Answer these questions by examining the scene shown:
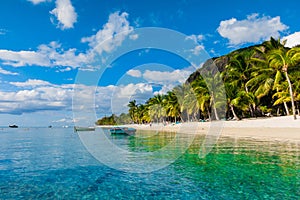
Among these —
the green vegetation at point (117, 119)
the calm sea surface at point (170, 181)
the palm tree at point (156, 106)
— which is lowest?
the calm sea surface at point (170, 181)

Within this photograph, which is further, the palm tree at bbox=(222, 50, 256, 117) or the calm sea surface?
the palm tree at bbox=(222, 50, 256, 117)

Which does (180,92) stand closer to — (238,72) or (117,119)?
(238,72)

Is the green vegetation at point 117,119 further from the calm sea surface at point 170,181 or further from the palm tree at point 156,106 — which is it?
the calm sea surface at point 170,181

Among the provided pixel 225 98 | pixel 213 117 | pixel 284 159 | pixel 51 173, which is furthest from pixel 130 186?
pixel 213 117

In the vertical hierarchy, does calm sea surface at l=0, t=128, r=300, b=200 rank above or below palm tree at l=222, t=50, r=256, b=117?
below

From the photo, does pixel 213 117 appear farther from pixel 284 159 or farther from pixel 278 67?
pixel 284 159

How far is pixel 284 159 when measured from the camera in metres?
12.0

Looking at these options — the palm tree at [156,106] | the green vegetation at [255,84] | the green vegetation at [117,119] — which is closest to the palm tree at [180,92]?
the green vegetation at [255,84]

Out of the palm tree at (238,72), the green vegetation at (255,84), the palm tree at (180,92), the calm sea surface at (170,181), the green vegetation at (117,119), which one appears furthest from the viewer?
the green vegetation at (117,119)

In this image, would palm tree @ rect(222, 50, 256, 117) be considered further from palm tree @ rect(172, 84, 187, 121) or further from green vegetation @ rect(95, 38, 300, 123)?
palm tree @ rect(172, 84, 187, 121)

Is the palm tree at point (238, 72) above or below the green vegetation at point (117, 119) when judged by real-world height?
above

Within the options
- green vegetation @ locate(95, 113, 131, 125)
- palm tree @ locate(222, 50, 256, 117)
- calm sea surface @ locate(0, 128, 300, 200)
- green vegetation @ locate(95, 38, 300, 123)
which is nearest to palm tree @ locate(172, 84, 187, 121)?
green vegetation @ locate(95, 38, 300, 123)

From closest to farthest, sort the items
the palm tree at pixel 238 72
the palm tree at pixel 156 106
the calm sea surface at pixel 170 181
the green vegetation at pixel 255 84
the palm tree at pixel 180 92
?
the calm sea surface at pixel 170 181 → the green vegetation at pixel 255 84 → the palm tree at pixel 238 72 → the palm tree at pixel 180 92 → the palm tree at pixel 156 106

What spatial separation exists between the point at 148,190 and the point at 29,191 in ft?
13.4
